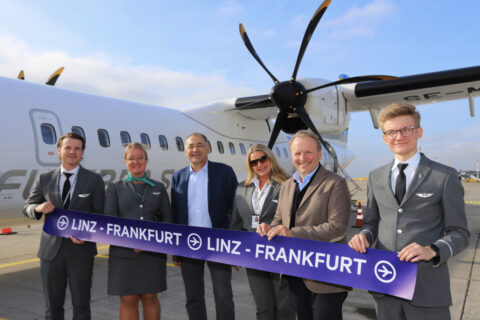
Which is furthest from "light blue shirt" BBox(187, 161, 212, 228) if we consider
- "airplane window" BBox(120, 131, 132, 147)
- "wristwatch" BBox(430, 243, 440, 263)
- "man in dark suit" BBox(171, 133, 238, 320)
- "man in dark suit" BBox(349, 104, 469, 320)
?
"airplane window" BBox(120, 131, 132, 147)

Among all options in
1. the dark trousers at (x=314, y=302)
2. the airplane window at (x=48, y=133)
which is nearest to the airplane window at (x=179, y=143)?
the airplane window at (x=48, y=133)

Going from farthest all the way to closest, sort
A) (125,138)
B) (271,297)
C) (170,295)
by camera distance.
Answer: (125,138), (170,295), (271,297)

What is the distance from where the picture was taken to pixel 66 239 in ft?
11.2

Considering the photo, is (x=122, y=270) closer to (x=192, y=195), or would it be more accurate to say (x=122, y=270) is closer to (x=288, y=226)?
(x=192, y=195)

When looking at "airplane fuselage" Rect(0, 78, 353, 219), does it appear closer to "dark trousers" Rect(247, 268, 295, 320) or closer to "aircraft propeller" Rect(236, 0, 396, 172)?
"aircraft propeller" Rect(236, 0, 396, 172)

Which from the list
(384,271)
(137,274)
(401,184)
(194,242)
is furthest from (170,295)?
(401,184)

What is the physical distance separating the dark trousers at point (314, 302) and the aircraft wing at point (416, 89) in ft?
25.9

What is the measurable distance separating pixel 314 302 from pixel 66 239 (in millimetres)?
2297

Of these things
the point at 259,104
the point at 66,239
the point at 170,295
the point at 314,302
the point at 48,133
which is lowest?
the point at 170,295

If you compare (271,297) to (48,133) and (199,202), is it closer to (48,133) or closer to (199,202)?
(199,202)

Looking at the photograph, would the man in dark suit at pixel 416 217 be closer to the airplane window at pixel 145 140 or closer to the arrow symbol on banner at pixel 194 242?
the arrow symbol on banner at pixel 194 242

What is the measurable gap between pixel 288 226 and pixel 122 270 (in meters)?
1.59

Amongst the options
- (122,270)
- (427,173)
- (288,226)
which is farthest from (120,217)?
(427,173)

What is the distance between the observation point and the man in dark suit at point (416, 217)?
79.9 inches
